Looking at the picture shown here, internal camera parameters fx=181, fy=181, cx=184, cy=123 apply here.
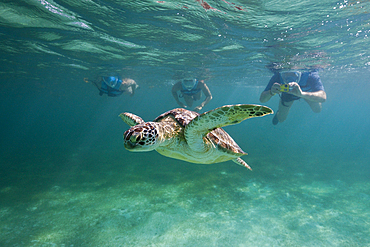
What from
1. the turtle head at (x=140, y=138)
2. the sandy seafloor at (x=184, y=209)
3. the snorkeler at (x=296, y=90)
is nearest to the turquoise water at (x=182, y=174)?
the sandy seafloor at (x=184, y=209)

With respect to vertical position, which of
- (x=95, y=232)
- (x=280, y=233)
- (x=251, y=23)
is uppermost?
(x=251, y=23)

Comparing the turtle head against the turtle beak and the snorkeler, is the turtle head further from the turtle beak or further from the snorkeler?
the snorkeler

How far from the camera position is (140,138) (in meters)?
2.17

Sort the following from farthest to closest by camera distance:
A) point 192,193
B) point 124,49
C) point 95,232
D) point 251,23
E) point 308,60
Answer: point 308,60 → point 124,49 → point 251,23 → point 192,193 → point 95,232

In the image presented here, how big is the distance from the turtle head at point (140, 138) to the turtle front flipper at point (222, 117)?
51 cm

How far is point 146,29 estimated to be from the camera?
842 cm

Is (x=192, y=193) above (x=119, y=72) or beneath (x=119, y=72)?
beneath

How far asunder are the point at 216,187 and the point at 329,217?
350 cm

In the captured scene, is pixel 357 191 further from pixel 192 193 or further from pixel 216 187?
pixel 192 193

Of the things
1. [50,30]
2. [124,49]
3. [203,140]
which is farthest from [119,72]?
[203,140]

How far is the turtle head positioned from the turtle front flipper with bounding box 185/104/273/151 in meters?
0.51

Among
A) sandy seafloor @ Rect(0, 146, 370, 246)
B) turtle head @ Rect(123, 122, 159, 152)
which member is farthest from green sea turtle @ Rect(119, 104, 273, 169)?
sandy seafloor @ Rect(0, 146, 370, 246)

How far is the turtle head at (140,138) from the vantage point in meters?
2.14

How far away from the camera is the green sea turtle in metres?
2.10
